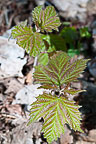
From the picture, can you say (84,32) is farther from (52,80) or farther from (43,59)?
(52,80)

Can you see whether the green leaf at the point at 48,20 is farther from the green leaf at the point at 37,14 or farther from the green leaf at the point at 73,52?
the green leaf at the point at 73,52

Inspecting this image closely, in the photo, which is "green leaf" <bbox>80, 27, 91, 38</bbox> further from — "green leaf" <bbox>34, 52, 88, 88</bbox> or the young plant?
"green leaf" <bbox>34, 52, 88, 88</bbox>

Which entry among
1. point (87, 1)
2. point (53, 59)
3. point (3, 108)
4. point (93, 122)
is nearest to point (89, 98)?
point (93, 122)

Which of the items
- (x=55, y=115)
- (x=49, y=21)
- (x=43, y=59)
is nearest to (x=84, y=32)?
(x=43, y=59)

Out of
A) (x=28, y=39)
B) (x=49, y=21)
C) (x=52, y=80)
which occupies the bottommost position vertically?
(x=52, y=80)

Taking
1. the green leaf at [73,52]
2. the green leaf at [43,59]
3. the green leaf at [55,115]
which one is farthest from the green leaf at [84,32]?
the green leaf at [55,115]

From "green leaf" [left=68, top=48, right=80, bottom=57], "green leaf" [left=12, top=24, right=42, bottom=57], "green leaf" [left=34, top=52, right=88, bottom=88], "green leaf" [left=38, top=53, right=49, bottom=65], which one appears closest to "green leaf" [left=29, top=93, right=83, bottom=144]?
"green leaf" [left=34, top=52, right=88, bottom=88]
